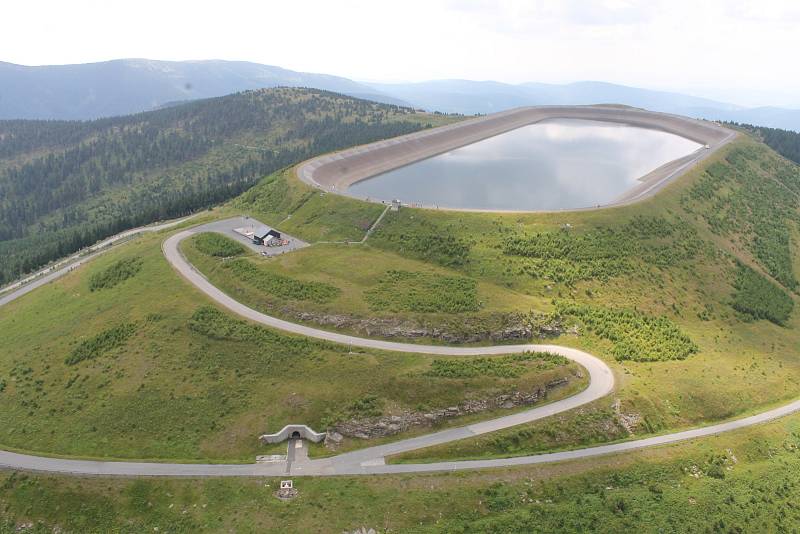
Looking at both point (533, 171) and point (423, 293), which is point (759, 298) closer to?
point (423, 293)

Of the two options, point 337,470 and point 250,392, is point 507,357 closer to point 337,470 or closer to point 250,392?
point 337,470

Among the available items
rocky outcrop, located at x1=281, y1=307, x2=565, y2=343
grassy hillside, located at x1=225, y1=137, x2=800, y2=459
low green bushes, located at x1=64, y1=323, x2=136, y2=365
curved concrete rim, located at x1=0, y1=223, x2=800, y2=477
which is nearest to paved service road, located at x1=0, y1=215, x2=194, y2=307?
low green bushes, located at x1=64, y1=323, x2=136, y2=365

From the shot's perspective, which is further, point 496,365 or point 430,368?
point 496,365

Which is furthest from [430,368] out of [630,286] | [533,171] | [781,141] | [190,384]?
[781,141]

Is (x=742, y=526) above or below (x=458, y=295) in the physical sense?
below

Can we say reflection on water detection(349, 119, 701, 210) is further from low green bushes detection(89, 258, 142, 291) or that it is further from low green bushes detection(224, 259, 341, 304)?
low green bushes detection(89, 258, 142, 291)

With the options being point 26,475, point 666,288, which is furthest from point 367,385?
point 666,288
